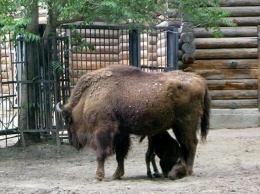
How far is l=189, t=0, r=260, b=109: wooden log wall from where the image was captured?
50.8 ft

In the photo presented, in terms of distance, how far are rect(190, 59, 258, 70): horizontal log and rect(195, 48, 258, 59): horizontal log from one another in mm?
92

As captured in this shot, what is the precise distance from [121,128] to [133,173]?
38.5 inches

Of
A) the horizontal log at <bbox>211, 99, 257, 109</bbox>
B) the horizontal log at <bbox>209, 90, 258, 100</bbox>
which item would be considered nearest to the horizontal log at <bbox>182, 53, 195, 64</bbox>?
the horizontal log at <bbox>209, 90, 258, 100</bbox>

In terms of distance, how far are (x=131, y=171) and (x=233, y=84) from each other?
229 inches

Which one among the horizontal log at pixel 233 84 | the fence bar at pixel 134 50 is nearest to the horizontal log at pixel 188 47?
the horizontal log at pixel 233 84

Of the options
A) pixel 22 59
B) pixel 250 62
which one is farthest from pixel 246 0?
pixel 22 59

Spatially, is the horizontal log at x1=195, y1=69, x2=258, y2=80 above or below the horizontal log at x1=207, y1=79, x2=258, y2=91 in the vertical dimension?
above

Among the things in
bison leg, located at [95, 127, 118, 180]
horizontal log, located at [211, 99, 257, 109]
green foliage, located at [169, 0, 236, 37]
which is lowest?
horizontal log, located at [211, 99, 257, 109]

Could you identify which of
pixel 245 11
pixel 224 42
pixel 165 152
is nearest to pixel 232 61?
pixel 224 42

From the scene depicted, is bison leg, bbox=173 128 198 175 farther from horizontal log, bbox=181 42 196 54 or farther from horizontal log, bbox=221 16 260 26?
horizontal log, bbox=221 16 260 26

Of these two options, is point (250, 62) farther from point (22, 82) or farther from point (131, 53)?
point (22, 82)

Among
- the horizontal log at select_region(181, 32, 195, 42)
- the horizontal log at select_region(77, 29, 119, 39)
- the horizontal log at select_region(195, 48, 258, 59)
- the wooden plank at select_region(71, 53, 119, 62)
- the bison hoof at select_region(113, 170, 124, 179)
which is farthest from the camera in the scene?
the horizontal log at select_region(195, 48, 258, 59)

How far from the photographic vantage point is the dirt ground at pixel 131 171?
8.34m

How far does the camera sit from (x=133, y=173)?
402 inches
